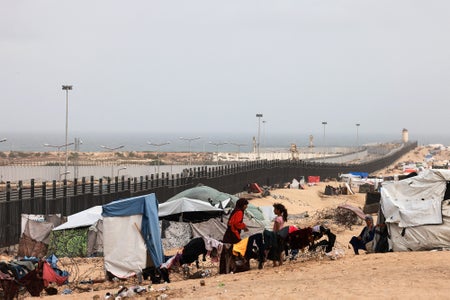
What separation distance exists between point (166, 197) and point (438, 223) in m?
17.6

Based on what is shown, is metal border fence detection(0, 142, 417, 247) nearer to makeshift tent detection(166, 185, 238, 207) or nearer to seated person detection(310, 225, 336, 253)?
makeshift tent detection(166, 185, 238, 207)

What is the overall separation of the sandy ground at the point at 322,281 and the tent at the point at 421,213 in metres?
0.77

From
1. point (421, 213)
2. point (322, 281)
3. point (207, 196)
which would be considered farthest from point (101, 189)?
point (322, 281)

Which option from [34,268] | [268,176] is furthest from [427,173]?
[268,176]

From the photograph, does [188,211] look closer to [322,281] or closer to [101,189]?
[101,189]

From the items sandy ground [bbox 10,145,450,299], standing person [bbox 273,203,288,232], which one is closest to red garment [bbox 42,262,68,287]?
sandy ground [bbox 10,145,450,299]

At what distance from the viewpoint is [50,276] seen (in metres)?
15.9

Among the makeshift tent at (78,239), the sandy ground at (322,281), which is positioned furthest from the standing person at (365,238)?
the makeshift tent at (78,239)

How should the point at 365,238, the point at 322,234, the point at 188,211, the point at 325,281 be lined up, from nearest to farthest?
the point at 325,281 < the point at 322,234 < the point at 365,238 < the point at 188,211

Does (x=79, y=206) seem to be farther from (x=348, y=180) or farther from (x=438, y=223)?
(x=348, y=180)

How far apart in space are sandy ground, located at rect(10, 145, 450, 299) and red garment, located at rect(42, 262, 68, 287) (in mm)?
153

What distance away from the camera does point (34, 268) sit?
15.6 m

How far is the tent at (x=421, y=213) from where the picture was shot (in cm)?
1772

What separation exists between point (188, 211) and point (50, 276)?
28.7ft
